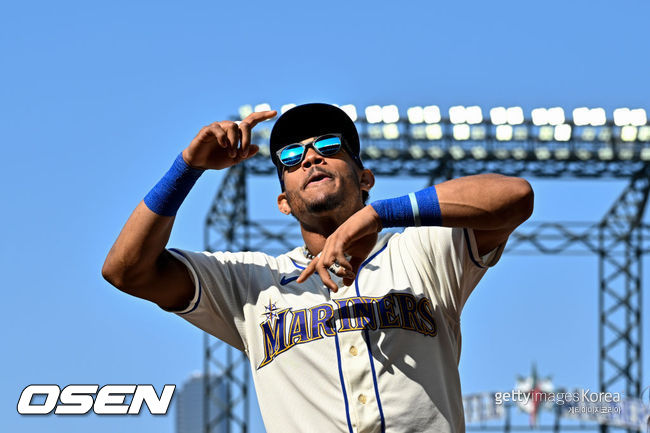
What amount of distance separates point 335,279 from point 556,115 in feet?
64.1

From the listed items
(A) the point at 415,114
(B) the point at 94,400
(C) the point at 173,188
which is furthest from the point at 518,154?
(C) the point at 173,188

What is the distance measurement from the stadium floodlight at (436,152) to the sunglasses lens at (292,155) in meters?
18.1

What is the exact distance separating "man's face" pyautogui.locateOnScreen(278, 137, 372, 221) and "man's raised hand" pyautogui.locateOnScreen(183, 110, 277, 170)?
0.25 metres

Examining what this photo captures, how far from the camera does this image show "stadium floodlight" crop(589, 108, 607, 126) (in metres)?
22.9

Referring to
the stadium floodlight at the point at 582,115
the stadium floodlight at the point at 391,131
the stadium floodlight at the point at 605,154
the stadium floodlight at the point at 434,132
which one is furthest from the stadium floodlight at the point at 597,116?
the stadium floodlight at the point at 391,131

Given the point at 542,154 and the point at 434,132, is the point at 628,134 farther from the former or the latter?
the point at 434,132

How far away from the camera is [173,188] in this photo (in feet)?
12.8

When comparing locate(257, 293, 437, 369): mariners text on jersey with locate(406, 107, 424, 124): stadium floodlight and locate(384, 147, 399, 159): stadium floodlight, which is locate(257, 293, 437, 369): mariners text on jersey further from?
locate(406, 107, 424, 124): stadium floodlight

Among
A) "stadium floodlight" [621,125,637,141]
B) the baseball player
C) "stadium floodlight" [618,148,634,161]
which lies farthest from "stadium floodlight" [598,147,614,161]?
the baseball player

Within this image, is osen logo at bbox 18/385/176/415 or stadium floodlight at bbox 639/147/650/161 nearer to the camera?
osen logo at bbox 18/385/176/415

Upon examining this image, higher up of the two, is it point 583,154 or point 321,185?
point 321,185

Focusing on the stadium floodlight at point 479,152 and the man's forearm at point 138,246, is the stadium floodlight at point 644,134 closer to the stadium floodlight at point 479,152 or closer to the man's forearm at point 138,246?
the stadium floodlight at point 479,152

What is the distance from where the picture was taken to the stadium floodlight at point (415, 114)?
22.5 meters

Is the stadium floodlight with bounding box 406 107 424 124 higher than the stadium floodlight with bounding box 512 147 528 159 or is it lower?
higher
